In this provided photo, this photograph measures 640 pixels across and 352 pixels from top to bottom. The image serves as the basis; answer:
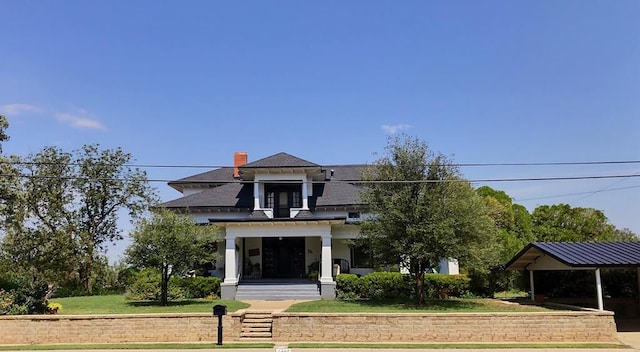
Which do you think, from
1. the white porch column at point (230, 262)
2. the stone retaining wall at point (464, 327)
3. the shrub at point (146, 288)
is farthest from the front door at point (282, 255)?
the stone retaining wall at point (464, 327)

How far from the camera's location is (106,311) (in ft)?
58.9

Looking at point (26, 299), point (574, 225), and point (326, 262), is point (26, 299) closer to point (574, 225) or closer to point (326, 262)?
point (326, 262)

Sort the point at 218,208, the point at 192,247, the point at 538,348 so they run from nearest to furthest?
the point at 538,348 < the point at 192,247 < the point at 218,208

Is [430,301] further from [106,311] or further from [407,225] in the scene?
[106,311]

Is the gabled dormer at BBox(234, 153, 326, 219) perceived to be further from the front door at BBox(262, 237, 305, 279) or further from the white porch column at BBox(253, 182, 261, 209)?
the front door at BBox(262, 237, 305, 279)

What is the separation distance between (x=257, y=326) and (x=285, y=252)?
501 inches

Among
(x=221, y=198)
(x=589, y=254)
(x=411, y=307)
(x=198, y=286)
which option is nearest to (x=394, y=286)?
(x=411, y=307)

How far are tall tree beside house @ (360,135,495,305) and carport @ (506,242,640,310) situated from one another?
7.57ft

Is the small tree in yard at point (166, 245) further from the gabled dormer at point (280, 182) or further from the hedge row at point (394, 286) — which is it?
the gabled dormer at point (280, 182)

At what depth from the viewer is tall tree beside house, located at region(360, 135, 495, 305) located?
61.2 ft

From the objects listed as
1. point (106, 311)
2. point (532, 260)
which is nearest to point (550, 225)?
point (532, 260)

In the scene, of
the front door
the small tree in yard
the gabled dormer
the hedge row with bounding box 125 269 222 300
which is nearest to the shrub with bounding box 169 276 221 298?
the hedge row with bounding box 125 269 222 300

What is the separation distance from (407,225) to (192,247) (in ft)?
28.2

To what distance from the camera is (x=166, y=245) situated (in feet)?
63.5
